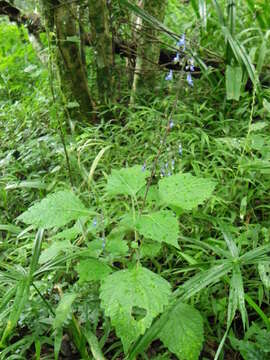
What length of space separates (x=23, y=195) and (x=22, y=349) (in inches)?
39.3

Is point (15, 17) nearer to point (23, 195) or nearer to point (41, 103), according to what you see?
point (41, 103)

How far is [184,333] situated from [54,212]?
0.55 metres

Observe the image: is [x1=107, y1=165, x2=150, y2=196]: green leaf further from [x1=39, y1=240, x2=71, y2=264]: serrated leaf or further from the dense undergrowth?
[x1=39, y1=240, x2=71, y2=264]: serrated leaf

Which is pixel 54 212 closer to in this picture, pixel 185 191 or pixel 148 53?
pixel 185 191

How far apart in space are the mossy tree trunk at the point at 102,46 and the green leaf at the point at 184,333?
1885 millimetres

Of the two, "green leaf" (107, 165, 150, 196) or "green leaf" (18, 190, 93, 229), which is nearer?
"green leaf" (18, 190, 93, 229)

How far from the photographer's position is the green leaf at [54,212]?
1227 millimetres

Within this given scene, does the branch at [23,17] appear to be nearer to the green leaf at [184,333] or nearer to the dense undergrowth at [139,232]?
the dense undergrowth at [139,232]

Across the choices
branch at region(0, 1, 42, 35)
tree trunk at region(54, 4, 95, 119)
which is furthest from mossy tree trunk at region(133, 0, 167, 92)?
branch at region(0, 1, 42, 35)

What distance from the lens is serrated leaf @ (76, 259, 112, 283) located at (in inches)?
46.4

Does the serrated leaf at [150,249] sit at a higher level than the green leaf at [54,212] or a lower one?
lower

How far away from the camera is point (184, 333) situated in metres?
1.15

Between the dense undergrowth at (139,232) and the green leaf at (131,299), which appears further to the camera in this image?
the dense undergrowth at (139,232)

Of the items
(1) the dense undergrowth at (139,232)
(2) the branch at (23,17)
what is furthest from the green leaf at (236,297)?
(2) the branch at (23,17)
